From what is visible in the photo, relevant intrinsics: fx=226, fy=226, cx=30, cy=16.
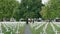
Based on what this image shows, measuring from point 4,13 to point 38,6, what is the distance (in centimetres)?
2733

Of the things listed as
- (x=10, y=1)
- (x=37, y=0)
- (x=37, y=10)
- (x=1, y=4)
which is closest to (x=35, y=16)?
(x=37, y=10)

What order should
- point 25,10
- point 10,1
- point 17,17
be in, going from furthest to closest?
1. point 25,10
2. point 17,17
3. point 10,1

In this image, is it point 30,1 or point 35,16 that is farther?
point 30,1

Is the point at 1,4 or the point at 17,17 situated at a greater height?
the point at 1,4

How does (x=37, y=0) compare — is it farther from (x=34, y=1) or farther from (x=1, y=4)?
(x=1, y=4)

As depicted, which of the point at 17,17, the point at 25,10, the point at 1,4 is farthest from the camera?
the point at 25,10

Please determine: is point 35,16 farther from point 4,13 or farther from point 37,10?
point 4,13

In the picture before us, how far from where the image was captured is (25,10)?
238ft

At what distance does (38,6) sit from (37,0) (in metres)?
2.11

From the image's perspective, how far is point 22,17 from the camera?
69625 mm

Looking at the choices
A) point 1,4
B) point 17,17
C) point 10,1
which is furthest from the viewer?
point 17,17

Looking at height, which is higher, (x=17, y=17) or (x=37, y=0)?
(x=37, y=0)

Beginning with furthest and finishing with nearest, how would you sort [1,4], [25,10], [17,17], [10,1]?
[25,10] → [17,17] → [10,1] → [1,4]

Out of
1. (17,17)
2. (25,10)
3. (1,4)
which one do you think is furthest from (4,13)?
(25,10)
